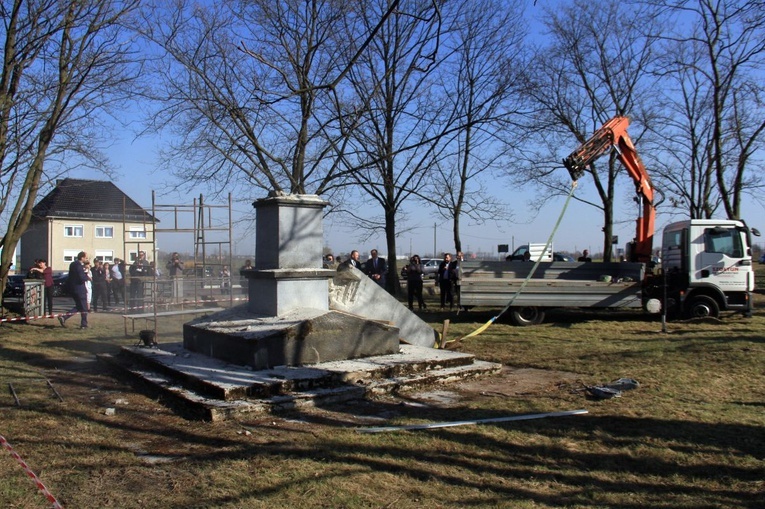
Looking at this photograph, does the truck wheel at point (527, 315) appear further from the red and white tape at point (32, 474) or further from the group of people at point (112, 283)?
the red and white tape at point (32, 474)

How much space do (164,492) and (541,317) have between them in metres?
11.1

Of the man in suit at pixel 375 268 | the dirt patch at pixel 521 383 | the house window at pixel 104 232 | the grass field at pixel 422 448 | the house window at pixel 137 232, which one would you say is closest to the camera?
the grass field at pixel 422 448

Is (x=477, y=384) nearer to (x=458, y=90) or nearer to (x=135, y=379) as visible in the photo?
(x=135, y=379)

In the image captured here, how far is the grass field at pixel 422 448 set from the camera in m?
3.97

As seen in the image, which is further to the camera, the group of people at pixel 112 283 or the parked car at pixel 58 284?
the parked car at pixel 58 284

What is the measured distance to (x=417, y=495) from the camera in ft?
13.0

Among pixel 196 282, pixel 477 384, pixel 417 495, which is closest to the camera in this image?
pixel 417 495

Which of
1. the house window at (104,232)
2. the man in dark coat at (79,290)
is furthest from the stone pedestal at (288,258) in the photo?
the house window at (104,232)

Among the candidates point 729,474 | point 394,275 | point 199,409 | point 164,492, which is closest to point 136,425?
point 199,409

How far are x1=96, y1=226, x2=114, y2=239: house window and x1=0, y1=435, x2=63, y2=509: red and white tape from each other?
41.1m

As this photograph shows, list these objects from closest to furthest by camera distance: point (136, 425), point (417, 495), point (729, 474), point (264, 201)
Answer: point (417, 495) < point (729, 474) < point (136, 425) < point (264, 201)

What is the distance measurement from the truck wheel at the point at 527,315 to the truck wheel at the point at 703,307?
3168 mm

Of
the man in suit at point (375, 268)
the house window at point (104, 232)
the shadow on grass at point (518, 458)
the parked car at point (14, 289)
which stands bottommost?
the shadow on grass at point (518, 458)

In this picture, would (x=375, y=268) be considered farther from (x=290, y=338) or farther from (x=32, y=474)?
(x=32, y=474)
